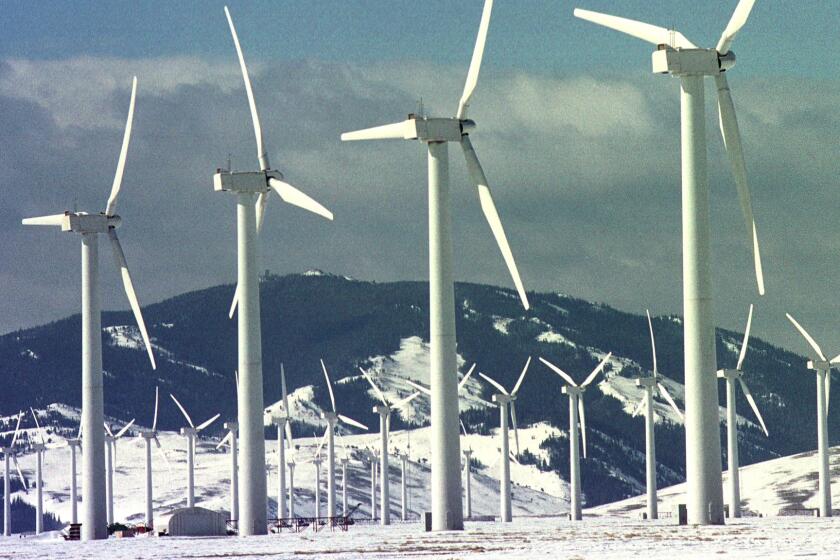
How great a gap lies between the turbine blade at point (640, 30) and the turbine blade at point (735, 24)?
4.75 feet

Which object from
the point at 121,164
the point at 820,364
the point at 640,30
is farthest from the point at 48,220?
the point at 820,364

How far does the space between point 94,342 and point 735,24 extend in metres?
53.8

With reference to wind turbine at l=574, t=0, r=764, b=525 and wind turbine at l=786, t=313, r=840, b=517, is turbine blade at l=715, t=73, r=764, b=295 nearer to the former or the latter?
wind turbine at l=574, t=0, r=764, b=525

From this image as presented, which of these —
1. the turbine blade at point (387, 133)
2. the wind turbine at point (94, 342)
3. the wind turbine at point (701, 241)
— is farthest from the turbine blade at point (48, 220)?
the wind turbine at point (701, 241)

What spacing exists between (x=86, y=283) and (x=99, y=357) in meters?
6.99

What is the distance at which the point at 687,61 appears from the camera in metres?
86.4

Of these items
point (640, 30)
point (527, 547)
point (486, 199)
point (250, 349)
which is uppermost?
point (640, 30)

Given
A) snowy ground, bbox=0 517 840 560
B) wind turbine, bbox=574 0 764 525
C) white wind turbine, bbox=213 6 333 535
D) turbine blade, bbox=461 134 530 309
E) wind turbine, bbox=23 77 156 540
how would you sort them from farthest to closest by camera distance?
wind turbine, bbox=23 77 156 540 < white wind turbine, bbox=213 6 333 535 < turbine blade, bbox=461 134 530 309 < wind turbine, bbox=574 0 764 525 < snowy ground, bbox=0 517 840 560

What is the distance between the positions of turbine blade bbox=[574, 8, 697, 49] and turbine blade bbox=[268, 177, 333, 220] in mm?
18847

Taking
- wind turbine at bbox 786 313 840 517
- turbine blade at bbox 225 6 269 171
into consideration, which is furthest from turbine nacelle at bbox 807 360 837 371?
turbine blade at bbox 225 6 269 171

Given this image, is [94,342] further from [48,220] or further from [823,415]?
[823,415]

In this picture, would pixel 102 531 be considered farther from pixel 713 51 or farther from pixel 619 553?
pixel 619 553

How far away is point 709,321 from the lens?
8375cm

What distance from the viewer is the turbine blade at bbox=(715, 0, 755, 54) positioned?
8406 centimetres
